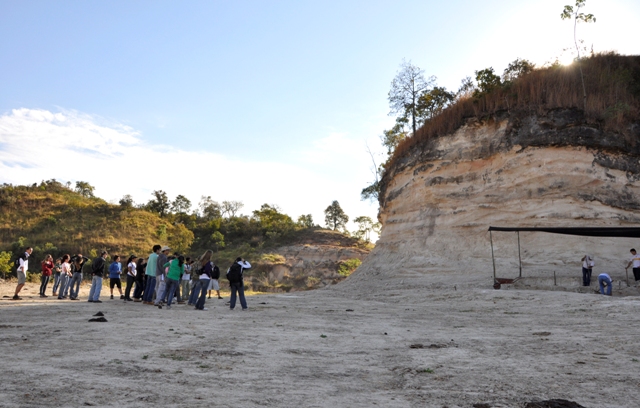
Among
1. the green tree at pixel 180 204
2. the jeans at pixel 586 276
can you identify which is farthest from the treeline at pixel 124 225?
the jeans at pixel 586 276

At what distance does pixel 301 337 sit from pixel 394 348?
1.84 meters

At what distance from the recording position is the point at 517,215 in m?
23.4

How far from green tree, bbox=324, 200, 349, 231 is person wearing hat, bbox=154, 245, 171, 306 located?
55.7 m

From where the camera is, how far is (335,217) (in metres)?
70.4

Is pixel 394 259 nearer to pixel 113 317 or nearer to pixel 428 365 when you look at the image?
pixel 113 317

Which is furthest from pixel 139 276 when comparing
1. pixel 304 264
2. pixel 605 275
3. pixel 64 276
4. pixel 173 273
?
pixel 304 264

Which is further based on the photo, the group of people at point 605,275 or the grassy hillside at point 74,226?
the grassy hillside at point 74,226

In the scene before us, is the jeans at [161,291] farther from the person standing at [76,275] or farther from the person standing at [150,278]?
the person standing at [76,275]

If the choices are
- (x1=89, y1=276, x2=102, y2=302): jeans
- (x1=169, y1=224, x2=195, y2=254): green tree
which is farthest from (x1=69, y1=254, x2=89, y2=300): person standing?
(x1=169, y1=224, x2=195, y2=254): green tree

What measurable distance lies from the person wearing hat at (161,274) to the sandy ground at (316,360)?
2.37m

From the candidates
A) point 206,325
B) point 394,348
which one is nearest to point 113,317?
point 206,325

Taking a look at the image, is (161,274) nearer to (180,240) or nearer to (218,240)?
(180,240)

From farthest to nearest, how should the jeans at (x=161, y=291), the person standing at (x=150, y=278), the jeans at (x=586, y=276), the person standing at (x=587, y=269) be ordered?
the jeans at (x=586, y=276) → the person standing at (x=587, y=269) → the person standing at (x=150, y=278) → the jeans at (x=161, y=291)

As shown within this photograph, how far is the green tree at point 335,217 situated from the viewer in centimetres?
7012
